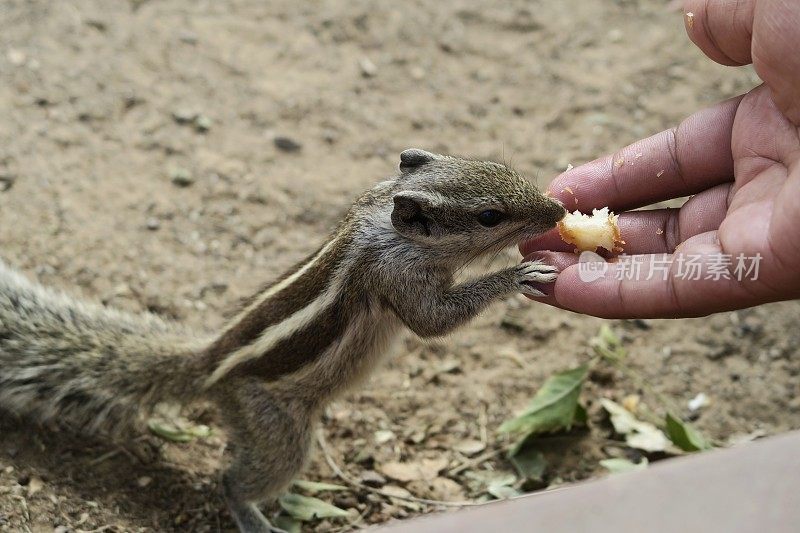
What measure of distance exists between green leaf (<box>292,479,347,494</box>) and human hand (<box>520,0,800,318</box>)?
126cm

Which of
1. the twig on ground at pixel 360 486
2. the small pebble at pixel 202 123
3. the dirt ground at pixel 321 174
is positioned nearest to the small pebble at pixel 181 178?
the dirt ground at pixel 321 174

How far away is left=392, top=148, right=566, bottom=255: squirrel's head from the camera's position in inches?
131

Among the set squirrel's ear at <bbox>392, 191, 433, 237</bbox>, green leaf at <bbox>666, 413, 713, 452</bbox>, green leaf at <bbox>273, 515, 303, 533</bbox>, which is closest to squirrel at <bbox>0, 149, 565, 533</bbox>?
squirrel's ear at <bbox>392, 191, 433, 237</bbox>

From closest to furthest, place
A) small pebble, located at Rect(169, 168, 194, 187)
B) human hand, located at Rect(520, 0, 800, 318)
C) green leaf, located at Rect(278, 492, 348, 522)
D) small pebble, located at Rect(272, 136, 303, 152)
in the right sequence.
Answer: human hand, located at Rect(520, 0, 800, 318) → green leaf, located at Rect(278, 492, 348, 522) → small pebble, located at Rect(169, 168, 194, 187) → small pebble, located at Rect(272, 136, 303, 152)

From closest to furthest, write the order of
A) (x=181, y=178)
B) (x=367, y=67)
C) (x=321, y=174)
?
(x=181, y=178), (x=321, y=174), (x=367, y=67)

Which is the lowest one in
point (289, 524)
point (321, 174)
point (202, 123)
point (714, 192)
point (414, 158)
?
point (289, 524)

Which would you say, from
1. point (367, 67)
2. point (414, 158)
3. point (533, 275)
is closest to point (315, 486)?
point (533, 275)

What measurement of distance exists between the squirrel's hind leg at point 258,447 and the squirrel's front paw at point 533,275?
1050mm

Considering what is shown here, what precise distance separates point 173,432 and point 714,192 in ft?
8.20

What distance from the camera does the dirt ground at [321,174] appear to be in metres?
3.81

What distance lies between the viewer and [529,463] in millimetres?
3859

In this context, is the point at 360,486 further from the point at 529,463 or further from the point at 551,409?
the point at 551,409

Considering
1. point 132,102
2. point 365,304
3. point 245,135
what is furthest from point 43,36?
point 365,304

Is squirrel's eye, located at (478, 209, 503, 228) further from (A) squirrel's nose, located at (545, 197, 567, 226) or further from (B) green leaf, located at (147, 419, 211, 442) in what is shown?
(B) green leaf, located at (147, 419, 211, 442)
